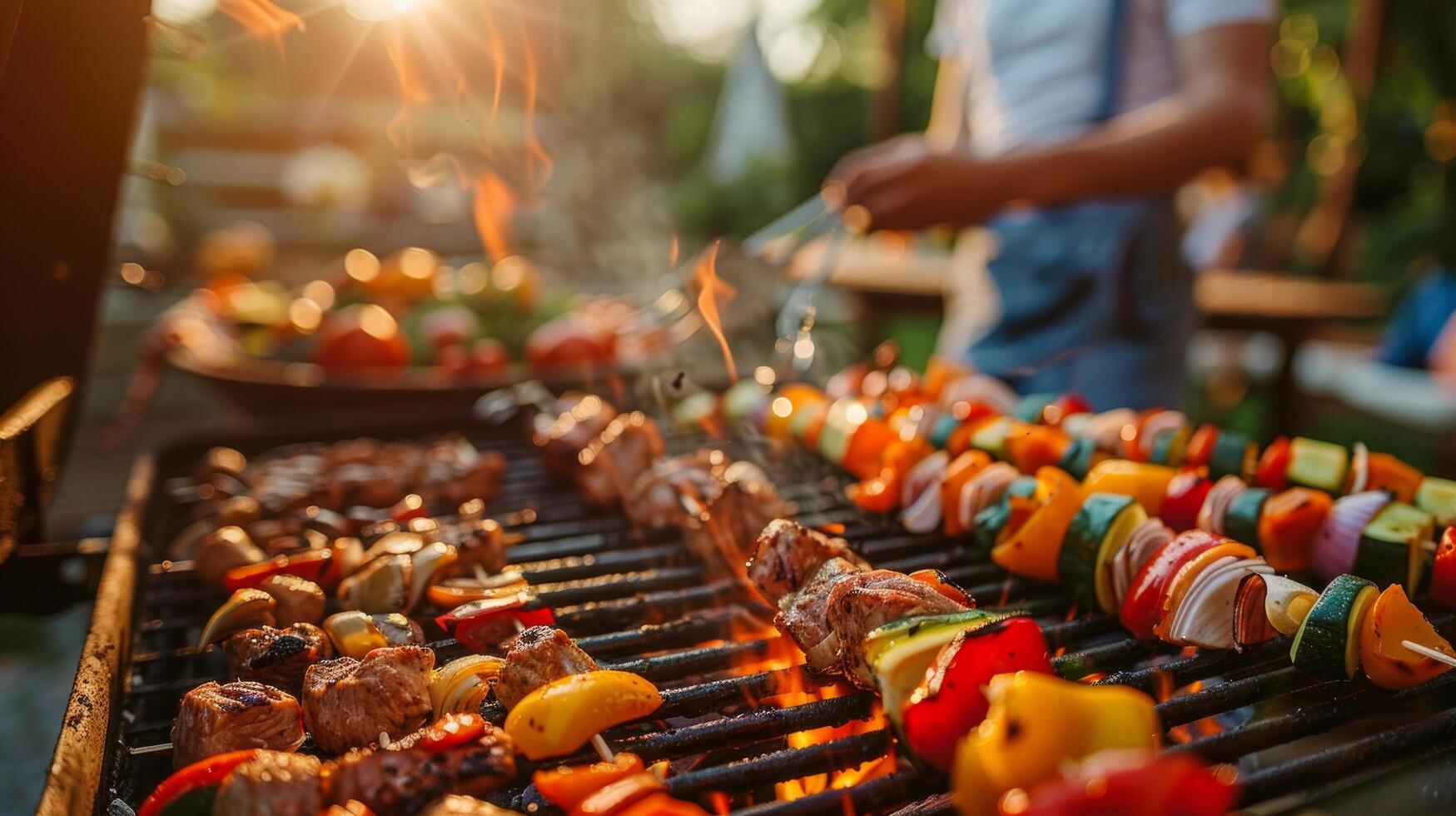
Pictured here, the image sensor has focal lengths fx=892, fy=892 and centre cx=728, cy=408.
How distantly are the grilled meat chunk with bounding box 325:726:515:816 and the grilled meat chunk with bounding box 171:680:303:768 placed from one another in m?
0.24

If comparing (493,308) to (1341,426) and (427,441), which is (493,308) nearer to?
(427,441)

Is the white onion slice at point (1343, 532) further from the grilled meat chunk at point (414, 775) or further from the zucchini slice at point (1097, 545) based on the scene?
the grilled meat chunk at point (414, 775)

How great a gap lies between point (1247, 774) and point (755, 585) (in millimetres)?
1038

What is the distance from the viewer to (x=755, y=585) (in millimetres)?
2098

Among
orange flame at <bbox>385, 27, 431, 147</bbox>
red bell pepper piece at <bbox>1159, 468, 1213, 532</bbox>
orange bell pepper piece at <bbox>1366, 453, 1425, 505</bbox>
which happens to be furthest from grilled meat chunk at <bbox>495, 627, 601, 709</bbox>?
orange bell pepper piece at <bbox>1366, 453, 1425, 505</bbox>

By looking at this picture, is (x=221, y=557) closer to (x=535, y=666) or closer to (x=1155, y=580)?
(x=535, y=666)

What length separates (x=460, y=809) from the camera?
4.01 feet

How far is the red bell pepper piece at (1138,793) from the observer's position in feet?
3.12

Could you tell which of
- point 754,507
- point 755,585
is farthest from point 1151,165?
point 755,585

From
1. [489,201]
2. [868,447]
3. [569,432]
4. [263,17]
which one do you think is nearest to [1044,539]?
[868,447]

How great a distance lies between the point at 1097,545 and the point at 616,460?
4.90 feet

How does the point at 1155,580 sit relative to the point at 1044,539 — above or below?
below

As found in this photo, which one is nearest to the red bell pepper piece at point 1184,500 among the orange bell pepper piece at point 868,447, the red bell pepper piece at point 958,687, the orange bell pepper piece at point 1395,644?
the orange bell pepper piece at point 1395,644

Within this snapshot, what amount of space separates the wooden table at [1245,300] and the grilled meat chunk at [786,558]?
3.01m
